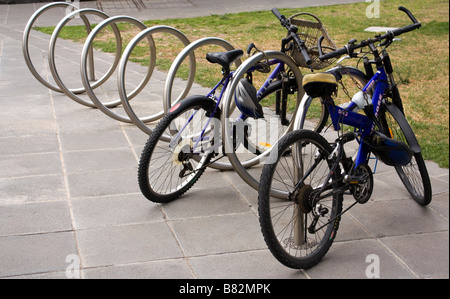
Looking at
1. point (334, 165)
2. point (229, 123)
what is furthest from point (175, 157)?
point (334, 165)

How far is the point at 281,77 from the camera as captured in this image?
524 centimetres

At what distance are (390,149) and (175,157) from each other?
1.59 meters

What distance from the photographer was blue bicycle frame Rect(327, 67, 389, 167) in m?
4.01

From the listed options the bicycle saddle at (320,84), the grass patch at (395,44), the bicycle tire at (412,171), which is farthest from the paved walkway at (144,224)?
the grass patch at (395,44)

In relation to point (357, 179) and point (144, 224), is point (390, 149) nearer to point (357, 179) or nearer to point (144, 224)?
point (357, 179)

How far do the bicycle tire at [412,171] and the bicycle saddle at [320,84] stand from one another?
2.99ft

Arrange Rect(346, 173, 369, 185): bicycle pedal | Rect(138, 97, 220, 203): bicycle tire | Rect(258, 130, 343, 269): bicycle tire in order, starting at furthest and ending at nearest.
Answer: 1. Rect(138, 97, 220, 203): bicycle tire
2. Rect(346, 173, 369, 185): bicycle pedal
3. Rect(258, 130, 343, 269): bicycle tire

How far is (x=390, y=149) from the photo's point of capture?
13.6 feet

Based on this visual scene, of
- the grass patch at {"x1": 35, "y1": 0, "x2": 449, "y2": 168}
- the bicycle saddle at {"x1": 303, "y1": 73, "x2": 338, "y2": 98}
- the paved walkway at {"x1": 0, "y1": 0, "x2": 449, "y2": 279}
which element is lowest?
the grass patch at {"x1": 35, "y1": 0, "x2": 449, "y2": 168}

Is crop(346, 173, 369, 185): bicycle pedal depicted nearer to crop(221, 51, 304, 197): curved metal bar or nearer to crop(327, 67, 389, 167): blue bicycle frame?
crop(327, 67, 389, 167): blue bicycle frame

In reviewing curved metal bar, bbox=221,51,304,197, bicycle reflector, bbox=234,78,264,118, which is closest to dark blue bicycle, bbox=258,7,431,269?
curved metal bar, bbox=221,51,304,197

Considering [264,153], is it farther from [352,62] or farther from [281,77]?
[352,62]

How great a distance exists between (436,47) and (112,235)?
8.22 m
